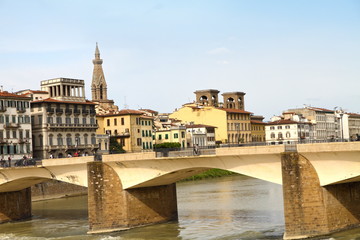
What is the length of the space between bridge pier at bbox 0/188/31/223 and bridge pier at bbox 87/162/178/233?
11834mm

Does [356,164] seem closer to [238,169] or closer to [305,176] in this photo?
[305,176]

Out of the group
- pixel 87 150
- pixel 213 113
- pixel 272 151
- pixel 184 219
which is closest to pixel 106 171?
pixel 184 219

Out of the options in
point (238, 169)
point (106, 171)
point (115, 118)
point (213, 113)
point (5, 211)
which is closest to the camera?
point (238, 169)

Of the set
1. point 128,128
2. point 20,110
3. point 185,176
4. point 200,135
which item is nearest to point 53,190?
point 20,110

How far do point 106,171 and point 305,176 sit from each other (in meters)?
13.9

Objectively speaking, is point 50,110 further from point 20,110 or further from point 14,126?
point 14,126

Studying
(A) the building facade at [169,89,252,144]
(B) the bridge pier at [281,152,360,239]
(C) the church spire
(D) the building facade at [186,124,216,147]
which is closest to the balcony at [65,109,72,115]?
(D) the building facade at [186,124,216,147]

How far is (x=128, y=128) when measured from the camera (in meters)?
96.6

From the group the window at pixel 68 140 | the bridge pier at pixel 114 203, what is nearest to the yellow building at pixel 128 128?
the window at pixel 68 140

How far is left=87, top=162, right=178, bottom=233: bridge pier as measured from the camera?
40.3m

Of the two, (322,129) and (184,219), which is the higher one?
(322,129)

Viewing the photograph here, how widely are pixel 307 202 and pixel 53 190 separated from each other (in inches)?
1590

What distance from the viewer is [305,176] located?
32.2 m

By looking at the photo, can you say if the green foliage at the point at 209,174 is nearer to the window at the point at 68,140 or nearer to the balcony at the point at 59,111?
the window at the point at 68,140
